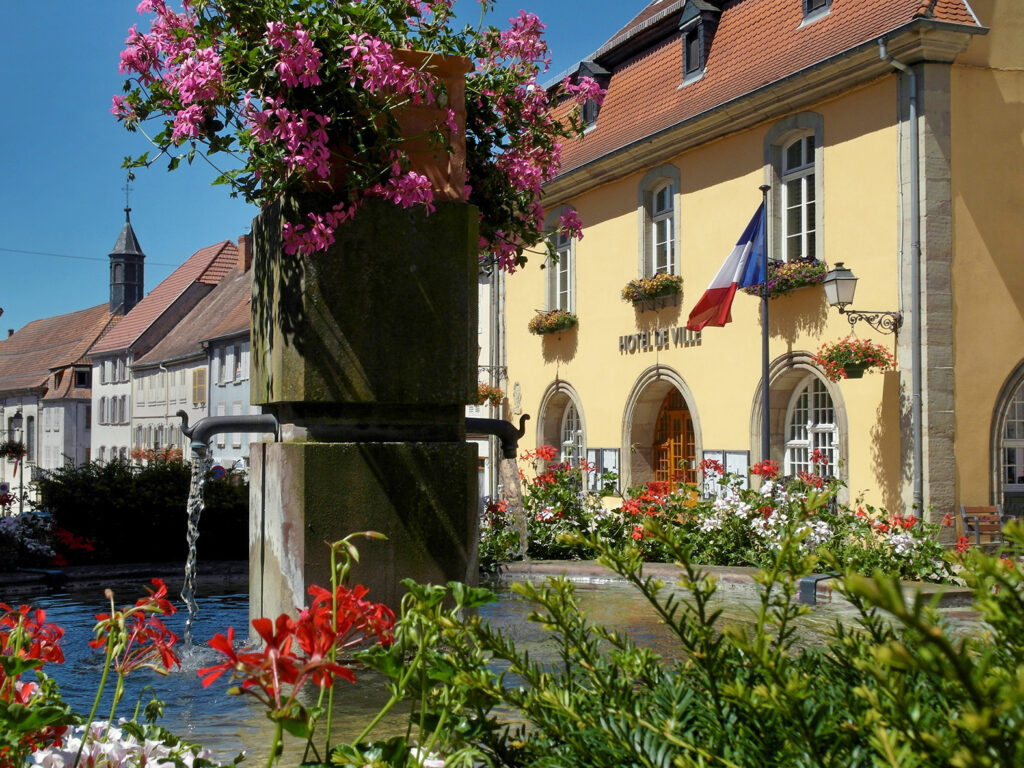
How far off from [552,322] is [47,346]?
181ft

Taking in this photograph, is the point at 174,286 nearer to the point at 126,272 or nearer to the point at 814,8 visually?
the point at 126,272

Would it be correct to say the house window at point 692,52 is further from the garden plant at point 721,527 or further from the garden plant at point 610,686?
the garden plant at point 610,686

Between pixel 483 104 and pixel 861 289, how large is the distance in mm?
10540

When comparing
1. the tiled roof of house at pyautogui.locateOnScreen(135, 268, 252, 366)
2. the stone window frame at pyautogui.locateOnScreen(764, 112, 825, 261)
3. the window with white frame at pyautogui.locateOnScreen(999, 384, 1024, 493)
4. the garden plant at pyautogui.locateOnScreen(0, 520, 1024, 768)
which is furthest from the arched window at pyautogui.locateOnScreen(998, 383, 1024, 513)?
the tiled roof of house at pyautogui.locateOnScreen(135, 268, 252, 366)

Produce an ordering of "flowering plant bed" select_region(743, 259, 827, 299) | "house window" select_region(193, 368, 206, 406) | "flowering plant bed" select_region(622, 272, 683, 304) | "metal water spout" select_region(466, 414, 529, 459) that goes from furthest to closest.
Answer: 1. "house window" select_region(193, 368, 206, 406)
2. "flowering plant bed" select_region(622, 272, 683, 304)
3. "flowering plant bed" select_region(743, 259, 827, 299)
4. "metal water spout" select_region(466, 414, 529, 459)

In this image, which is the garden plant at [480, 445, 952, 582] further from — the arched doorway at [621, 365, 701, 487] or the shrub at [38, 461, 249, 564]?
the arched doorway at [621, 365, 701, 487]

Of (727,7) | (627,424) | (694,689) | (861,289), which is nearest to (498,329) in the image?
(627,424)

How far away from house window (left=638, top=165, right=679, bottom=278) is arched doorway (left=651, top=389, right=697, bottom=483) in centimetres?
216

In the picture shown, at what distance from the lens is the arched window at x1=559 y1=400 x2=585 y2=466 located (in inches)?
854

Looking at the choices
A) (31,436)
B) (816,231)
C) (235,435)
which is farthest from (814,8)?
(31,436)

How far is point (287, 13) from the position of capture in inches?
150

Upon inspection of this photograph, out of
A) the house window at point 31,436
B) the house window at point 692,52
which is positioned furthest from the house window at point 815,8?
the house window at point 31,436

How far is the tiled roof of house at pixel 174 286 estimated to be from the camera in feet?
172

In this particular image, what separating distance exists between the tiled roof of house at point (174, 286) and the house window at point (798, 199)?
131ft
